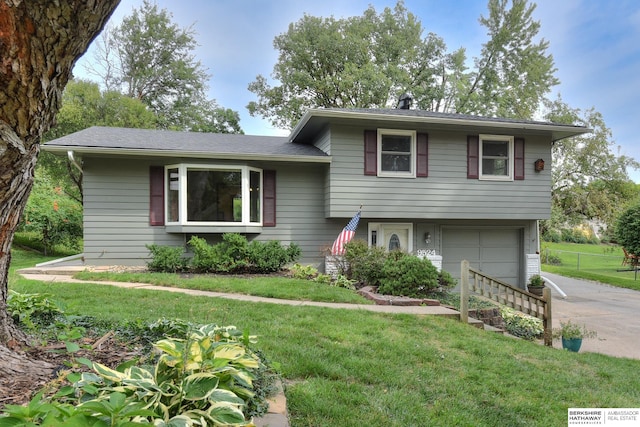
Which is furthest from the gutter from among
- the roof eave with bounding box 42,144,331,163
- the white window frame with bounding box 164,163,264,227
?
the white window frame with bounding box 164,163,264,227

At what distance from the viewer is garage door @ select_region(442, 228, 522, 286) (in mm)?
10148

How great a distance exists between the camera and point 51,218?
1174 centimetres

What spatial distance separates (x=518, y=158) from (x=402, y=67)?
13.7 metres

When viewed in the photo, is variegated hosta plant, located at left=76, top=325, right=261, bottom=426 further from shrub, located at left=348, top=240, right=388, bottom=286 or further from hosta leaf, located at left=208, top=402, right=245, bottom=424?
shrub, located at left=348, top=240, right=388, bottom=286

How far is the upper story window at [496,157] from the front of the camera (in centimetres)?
970

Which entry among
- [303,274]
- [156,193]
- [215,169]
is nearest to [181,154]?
[215,169]

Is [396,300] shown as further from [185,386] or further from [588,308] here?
[588,308]

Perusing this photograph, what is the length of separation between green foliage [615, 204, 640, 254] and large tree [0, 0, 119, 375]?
17594 mm

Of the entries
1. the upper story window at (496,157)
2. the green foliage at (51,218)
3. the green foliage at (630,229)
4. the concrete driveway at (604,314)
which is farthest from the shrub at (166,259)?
the green foliage at (630,229)

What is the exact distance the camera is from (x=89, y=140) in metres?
8.36

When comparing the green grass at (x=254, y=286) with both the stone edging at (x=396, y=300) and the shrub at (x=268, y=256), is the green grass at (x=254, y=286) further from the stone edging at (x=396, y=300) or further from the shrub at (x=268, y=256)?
the shrub at (x=268, y=256)

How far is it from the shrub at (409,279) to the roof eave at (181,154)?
345 cm

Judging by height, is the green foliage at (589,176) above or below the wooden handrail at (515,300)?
above

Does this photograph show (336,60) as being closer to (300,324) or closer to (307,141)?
(307,141)
